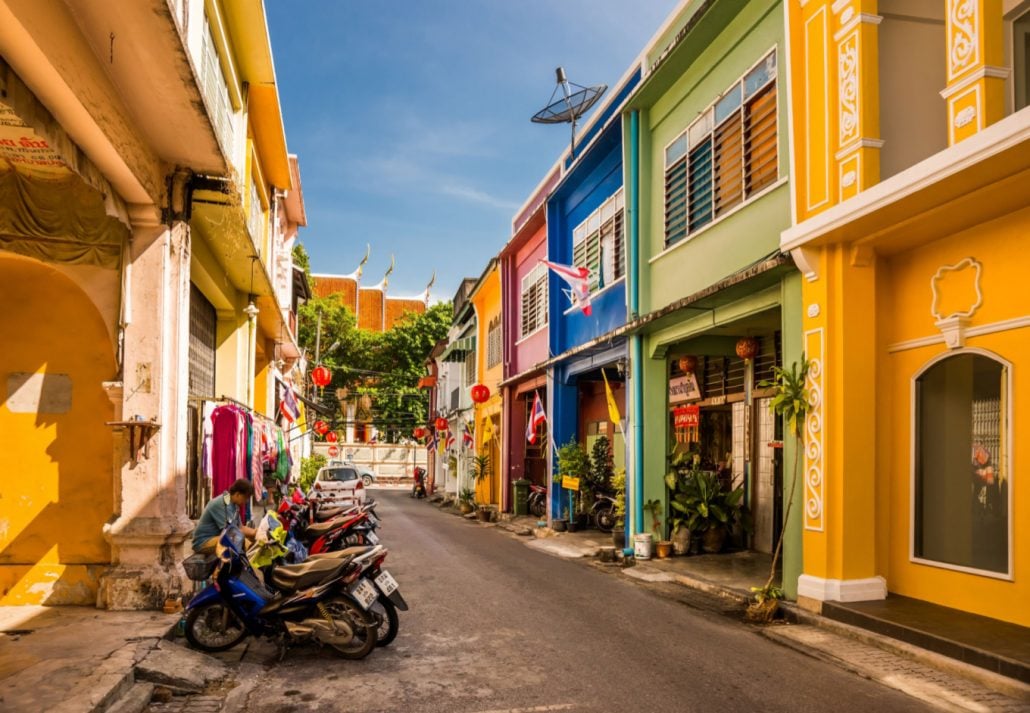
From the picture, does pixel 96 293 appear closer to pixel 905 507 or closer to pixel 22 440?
pixel 22 440

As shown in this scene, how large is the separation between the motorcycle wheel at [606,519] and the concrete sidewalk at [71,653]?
10494mm

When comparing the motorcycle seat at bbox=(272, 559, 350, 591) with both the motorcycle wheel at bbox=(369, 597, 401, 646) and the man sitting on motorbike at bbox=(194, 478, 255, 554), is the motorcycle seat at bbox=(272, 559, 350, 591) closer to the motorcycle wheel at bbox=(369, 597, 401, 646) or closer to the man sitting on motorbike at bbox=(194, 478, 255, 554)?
the motorcycle wheel at bbox=(369, 597, 401, 646)

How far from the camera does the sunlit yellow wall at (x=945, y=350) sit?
7.45 metres

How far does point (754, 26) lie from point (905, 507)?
6.32 meters

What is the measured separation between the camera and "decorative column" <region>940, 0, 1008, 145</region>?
23.8ft

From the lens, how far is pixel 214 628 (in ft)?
23.8

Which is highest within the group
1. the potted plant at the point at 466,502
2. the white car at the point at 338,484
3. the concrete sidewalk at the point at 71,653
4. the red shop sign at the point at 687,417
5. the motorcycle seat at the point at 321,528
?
the red shop sign at the point at 687,417

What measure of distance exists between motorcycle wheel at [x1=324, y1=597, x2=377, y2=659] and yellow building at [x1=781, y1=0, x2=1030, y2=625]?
462 cm

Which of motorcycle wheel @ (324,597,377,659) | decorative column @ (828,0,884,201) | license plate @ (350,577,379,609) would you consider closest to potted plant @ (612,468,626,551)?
decorative column @ (828,0,884,201)

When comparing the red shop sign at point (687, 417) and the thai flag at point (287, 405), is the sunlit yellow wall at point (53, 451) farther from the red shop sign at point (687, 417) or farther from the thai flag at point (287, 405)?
the thai flag at point (287, 405)

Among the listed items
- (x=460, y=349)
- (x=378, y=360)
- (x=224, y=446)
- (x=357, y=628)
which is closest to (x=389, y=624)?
(x=357, y=628)

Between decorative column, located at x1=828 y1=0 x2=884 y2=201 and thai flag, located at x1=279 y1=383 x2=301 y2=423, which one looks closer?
decorative column, located at x1=828 y1=0 x2=884 y2=201

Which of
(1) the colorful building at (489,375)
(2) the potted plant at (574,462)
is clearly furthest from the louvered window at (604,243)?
(1) the colorful building at (489,375)

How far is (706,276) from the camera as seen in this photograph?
1184 cm
